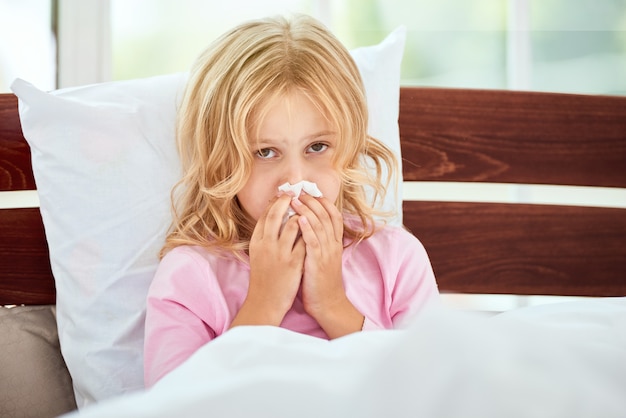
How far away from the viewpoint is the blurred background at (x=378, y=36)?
1658 mm

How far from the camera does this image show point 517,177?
4.99 feet

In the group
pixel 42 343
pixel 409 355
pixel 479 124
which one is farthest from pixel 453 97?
pixel 409 355

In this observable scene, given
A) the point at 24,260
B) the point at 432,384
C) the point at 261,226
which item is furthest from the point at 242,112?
the point at 432,384

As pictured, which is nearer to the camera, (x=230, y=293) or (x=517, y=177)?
(x=230, y=293)

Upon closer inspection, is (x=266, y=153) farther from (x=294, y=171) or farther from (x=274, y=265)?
(x=274, y=265)

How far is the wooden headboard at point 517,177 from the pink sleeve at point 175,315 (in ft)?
1.74

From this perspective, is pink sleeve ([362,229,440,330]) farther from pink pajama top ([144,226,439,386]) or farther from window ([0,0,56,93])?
window ([0,0,56,93])

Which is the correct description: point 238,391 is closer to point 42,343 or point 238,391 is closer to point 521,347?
point 521,347

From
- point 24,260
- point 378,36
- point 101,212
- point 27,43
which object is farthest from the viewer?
point 378,36

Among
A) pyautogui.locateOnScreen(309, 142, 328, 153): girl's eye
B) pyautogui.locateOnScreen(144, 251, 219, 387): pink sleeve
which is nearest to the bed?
pyautogui.locateOnScreen(144, 251, 219, 387): pink sleeve

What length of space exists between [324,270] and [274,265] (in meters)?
0.08

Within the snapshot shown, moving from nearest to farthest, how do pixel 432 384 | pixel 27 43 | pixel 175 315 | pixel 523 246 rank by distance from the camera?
pixel 432 384, pixel 175 315, pixel 523 246, pixel 27 43

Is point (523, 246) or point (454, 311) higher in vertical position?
point (454, 311)

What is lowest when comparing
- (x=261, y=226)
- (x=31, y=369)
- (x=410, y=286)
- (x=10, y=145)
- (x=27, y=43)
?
(x=31, y=369)
